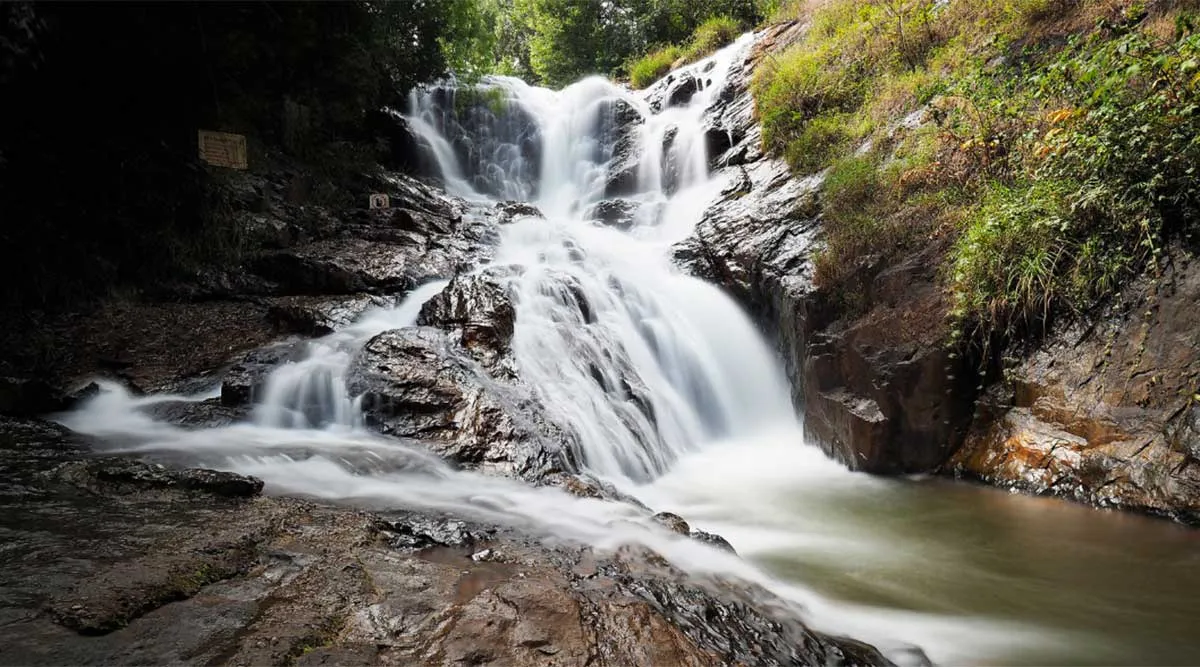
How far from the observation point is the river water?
3.07 metres

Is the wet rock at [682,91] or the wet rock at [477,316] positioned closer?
the wet rock at [477,316]

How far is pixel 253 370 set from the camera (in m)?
5.22

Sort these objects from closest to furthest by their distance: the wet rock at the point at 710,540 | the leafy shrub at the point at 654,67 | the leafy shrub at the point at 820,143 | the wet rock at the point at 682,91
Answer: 1. the wet rock at the point at 710,540
2. the leafy shrub at the point at 820,143
3. the wet rock at the point at 682,91
4. the leafy shrub at the point at 654,67

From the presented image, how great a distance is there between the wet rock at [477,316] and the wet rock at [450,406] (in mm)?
240

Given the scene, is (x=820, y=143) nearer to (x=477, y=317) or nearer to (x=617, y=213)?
(x=617, y=213)

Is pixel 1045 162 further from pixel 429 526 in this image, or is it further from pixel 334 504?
pixel 334 504

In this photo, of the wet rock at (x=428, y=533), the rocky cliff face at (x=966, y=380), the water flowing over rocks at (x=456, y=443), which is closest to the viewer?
the water flowing over rocks at (x=456, y=443)

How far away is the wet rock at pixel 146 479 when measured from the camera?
2949 mm

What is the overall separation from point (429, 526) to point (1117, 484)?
4.92 m

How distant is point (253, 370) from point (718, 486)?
4450mm

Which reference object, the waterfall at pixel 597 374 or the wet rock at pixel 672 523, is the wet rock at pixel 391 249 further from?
the wet rock at pixel 672 523

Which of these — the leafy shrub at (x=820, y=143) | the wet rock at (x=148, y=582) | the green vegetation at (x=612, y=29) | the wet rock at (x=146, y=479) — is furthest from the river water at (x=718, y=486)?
the green vegetation at (x=612, y=29)

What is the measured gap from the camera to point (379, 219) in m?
8.88

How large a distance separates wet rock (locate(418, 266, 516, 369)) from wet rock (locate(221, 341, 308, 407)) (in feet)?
4.13
